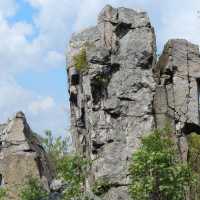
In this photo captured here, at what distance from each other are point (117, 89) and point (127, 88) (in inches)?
24.5

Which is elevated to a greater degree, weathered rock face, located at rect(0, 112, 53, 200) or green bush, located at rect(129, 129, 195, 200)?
weathered rock face, located at rect(0, 112, 53, 200)

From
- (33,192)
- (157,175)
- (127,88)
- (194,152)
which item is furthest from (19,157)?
(157,175)

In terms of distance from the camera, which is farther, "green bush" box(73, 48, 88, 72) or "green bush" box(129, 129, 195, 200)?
"green bush" box(73, 48, 88, 72)

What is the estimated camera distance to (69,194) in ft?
112

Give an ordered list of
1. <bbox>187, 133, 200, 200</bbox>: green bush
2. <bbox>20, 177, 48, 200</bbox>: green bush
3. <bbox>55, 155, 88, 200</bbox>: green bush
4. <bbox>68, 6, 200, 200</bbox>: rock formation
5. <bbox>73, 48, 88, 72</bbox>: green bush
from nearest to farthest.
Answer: <bbox>55, 155, 88, 200</bbox>: green bush → <bbox>20, 177, 48, 200</bbox>: green bush → <bbox>187, 133, 200, 200</bbox>: green bush → <bbox>68, 6, 200, 200</bbox>: rock formation → <bbox>73, 48, 88, 72</bbox>: green bush

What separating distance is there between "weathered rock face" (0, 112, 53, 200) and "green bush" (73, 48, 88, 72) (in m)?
6.67

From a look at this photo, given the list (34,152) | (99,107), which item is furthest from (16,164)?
(99,107)

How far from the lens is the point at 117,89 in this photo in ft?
138

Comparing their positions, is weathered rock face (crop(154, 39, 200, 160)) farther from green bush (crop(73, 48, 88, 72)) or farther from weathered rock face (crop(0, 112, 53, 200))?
weathered rock face (crop(0, 112, 53, 200))

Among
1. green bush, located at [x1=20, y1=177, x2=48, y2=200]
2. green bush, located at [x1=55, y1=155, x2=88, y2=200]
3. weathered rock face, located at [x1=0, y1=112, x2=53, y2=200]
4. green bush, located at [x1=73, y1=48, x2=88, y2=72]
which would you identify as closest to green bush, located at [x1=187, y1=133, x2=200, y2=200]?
green bush, located at [x1=73, y1=48, x2=88, y2=72]

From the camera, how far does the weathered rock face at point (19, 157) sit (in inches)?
1790

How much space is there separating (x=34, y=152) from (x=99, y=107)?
705 centimetres

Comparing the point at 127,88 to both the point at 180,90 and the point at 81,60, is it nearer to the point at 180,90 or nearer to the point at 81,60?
the point at 180,90

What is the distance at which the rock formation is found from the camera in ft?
136
